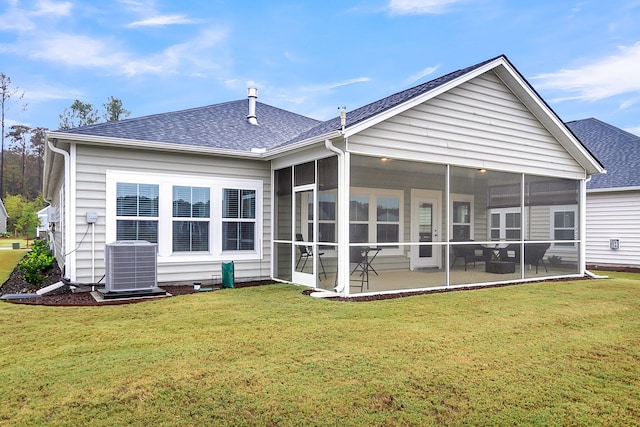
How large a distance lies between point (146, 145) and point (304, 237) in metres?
3.39

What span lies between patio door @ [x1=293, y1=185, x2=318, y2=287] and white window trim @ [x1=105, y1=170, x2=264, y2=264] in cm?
113

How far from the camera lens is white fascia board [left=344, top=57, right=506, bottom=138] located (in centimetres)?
731

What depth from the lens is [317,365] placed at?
3.94m

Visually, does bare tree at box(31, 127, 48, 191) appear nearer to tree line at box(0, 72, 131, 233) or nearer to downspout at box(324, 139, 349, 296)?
tree line at box(0, 72, 131, 233)

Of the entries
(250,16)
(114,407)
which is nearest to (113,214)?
(114,407)

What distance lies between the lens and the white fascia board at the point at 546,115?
9.29 m

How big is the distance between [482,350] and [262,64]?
857 inches

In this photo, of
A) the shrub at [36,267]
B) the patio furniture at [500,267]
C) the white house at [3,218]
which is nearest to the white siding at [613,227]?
the patio furniture at [500,267]

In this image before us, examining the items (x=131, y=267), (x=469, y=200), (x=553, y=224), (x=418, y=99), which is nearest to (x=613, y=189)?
(x=553, y=224)

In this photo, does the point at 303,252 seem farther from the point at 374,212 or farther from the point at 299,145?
the point at 299,145

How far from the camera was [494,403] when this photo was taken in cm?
317

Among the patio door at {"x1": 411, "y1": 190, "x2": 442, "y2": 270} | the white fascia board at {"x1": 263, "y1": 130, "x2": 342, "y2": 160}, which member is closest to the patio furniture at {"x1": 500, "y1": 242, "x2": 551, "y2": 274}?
the patio door at {"x1": 411, "y1": 190, "x2": 442, "y2": 270}

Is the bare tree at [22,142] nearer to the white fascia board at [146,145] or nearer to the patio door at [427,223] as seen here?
the white fascia board at [146,145]

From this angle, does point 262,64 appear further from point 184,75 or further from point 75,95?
point 75,95
